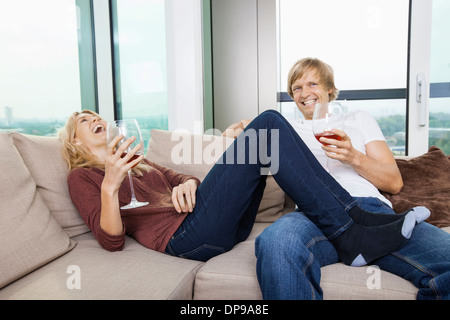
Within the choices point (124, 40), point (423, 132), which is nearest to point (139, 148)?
point (124, 40)

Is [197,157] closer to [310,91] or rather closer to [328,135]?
[310,91]

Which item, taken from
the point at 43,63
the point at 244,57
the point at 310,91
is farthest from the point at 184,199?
the point at 244,57

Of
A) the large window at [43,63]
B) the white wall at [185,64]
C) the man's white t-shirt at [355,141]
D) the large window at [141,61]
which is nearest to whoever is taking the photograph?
the man's white t-shirt at [355,141]

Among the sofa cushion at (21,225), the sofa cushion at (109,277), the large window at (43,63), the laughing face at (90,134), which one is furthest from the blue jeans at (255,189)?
the large window at (43,63)

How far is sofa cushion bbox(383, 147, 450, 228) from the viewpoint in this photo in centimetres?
151

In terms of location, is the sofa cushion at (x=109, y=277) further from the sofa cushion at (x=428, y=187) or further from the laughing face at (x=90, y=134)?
the sofa cushion at (x=428, y=187)

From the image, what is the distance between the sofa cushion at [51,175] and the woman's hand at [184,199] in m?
0.49

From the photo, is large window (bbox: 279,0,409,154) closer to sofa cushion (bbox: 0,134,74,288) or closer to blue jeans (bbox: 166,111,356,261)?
blue jeans (bbox: 166,111,356,261)

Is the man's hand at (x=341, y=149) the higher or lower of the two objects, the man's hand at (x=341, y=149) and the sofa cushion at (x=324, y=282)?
the higher

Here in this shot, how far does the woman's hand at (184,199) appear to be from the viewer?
1200mm

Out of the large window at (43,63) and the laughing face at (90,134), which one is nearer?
the laughing face at (90,134)

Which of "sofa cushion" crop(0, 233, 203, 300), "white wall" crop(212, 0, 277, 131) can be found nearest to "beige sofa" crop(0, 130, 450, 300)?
"sofa cushion" crop(0, 233, 203, 300)

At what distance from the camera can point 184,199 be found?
1228 millimetres

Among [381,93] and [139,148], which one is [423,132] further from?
[139,148]
